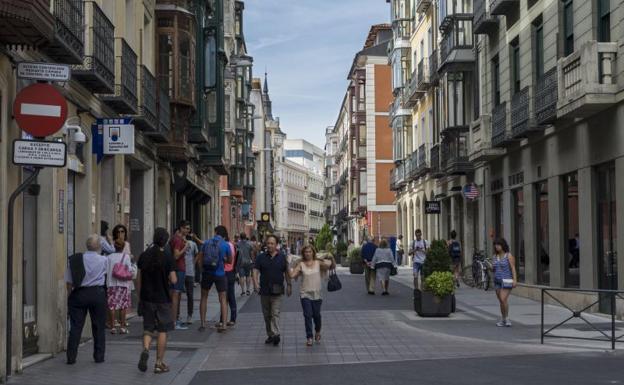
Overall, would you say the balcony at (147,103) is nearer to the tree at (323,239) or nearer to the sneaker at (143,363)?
the sneaker at (143,363)

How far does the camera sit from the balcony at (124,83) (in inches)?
739

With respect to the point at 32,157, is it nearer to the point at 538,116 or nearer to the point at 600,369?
the point at 600,369

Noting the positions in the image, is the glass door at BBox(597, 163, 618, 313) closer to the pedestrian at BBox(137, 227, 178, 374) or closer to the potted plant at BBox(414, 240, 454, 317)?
the potted plant at BBox(414, 240, 454, 317)

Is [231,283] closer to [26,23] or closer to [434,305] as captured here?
[434,305]

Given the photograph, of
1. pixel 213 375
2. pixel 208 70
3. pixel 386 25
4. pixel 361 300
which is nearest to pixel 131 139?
pixel 213 375

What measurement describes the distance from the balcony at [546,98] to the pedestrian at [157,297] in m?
11.5

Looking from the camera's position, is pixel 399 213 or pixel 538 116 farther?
pixel 399 213

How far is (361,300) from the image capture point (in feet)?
88.0

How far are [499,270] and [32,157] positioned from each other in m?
9.98

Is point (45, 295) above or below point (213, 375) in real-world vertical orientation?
above

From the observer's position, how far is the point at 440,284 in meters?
20.1

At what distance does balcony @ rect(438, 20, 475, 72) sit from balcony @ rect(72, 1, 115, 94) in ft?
63.0

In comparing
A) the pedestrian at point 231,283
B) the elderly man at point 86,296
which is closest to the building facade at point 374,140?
the pedestrian at point 231,283

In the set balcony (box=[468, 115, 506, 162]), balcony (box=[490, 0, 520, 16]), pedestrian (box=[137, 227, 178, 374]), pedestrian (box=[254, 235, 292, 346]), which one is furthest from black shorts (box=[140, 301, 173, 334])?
balcony (box=[468, 115, 506, 162])
